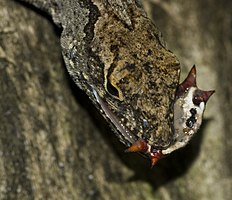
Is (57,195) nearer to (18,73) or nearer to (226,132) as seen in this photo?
(18,73)

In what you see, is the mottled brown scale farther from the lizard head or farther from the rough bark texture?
the rough bark texture

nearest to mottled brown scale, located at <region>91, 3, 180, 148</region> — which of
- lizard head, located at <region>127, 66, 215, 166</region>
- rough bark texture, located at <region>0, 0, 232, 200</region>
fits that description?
lizard head, located at <region>127, 66, 215, 166</region>

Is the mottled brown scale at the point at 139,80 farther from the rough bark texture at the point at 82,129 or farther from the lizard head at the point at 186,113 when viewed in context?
the rough bark texture at the point at 82,129

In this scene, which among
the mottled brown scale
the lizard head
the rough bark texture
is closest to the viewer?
the mottled brown scale

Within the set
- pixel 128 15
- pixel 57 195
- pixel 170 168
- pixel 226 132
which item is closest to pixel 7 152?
pixel 57 195

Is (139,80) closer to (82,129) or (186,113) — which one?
(186,113)
